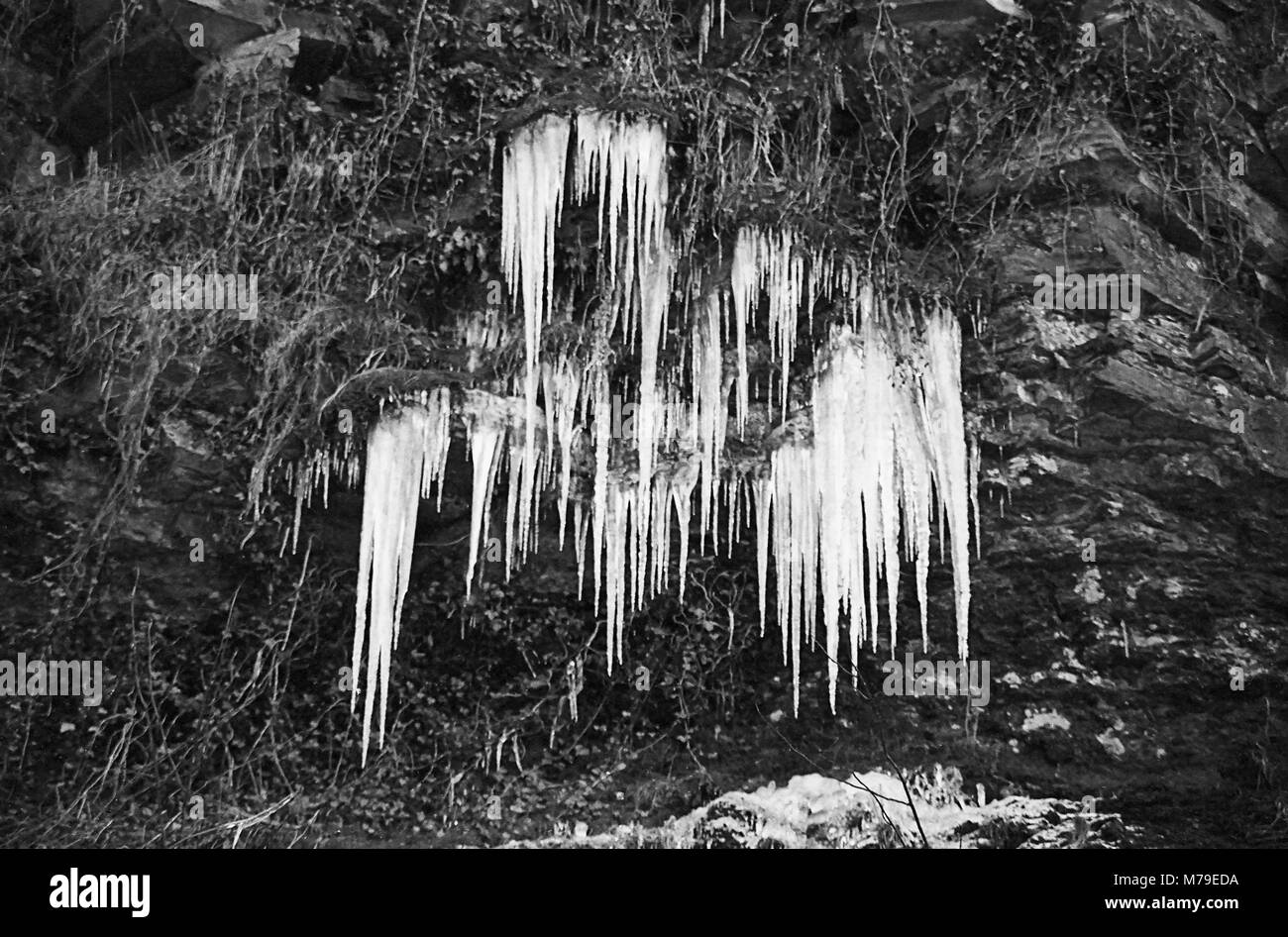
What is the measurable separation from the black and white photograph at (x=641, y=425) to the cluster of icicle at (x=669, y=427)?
30mm

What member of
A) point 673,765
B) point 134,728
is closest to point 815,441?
point 673,765

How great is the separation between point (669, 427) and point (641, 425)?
0.68 feet

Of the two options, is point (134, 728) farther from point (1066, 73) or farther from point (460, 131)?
point (1066, 73)

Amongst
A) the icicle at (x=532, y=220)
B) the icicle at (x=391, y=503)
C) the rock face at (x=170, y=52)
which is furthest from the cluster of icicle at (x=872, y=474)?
the rock face at (x=170, y=52)

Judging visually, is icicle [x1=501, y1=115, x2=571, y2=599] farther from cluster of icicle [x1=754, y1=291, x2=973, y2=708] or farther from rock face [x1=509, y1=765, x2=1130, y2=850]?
rock face [x1=509, y1=765, x2=1130, y2=850]

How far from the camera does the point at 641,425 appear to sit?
18.6 ft

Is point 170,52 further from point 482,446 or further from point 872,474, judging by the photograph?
point 872,474

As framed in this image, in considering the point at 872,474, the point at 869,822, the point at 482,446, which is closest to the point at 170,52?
the point at 482,446

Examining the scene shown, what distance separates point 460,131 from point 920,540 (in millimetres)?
3626

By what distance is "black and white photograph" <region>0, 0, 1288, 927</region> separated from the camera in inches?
215

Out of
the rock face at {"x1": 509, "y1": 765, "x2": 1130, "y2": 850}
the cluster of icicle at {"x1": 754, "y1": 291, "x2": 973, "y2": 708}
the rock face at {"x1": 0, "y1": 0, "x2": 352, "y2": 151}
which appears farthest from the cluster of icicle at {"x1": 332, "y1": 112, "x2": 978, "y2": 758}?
the rock face at {"x1": 0, "y1": 0, "x2": 352, "y2": 151}

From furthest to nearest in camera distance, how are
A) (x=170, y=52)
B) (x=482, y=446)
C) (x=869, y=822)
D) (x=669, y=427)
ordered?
(x=170, y=52) → (x=669, y=427) → (x=482, y=446) → (x=869, y=822)

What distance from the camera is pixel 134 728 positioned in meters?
5.62

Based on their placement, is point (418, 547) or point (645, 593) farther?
point (645, 593)
